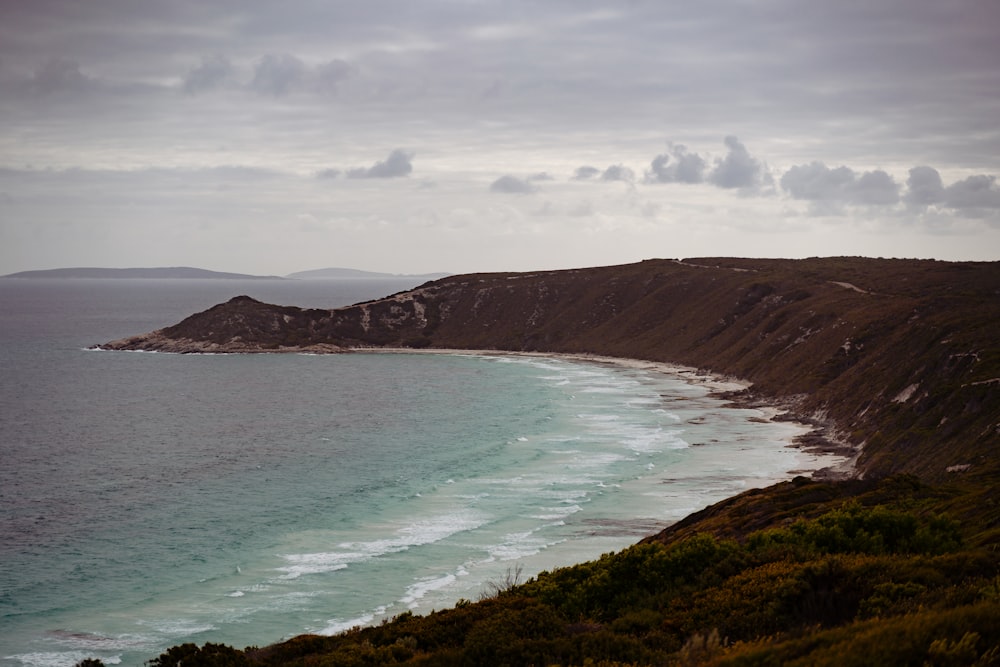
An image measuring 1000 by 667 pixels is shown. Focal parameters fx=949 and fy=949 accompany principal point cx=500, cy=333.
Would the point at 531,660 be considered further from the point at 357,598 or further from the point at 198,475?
the point at 198,475

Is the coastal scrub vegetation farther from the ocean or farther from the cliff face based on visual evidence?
the cliff face

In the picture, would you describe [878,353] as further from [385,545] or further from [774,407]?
[385,545]

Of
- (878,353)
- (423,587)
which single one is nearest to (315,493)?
(423,587)

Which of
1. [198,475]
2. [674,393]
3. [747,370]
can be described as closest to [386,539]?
[198,475]

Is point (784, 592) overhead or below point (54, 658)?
overhead

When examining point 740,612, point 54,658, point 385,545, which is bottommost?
point 54,658

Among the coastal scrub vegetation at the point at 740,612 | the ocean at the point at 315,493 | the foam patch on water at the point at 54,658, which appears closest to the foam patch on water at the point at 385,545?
the ocean at the point at 315,493
